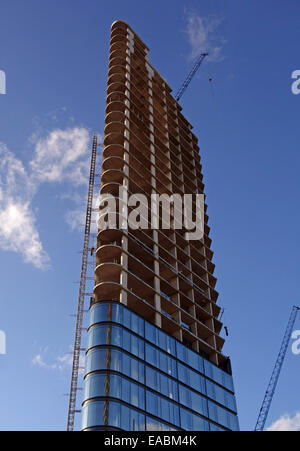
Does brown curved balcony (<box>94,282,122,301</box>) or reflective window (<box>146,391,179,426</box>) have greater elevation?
brown curved balcony (<box>94,282,122,301</box>)

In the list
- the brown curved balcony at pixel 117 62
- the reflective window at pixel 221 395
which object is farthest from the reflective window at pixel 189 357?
the brown curved balcony at pixel 117 62

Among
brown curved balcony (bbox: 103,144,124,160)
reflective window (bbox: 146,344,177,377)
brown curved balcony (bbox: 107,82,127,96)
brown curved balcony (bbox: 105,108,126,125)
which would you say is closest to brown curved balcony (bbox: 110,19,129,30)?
brown curved balcony (bbox: 107,82,127,96)

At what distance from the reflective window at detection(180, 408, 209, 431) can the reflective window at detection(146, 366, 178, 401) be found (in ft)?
8.21

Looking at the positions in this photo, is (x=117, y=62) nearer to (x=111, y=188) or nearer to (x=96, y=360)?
(x=111, y=188)

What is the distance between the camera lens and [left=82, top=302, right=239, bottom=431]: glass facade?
6166 cm

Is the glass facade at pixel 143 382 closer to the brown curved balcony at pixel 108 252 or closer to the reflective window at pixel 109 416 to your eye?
the reflective window at pixel 109 416

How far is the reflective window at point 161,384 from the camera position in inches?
2722

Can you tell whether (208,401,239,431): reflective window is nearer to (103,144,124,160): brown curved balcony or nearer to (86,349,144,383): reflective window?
(86,349,144,383): reflective window

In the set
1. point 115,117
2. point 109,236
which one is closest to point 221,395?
point 109,236

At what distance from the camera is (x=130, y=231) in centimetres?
8719

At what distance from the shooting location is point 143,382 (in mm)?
67562
